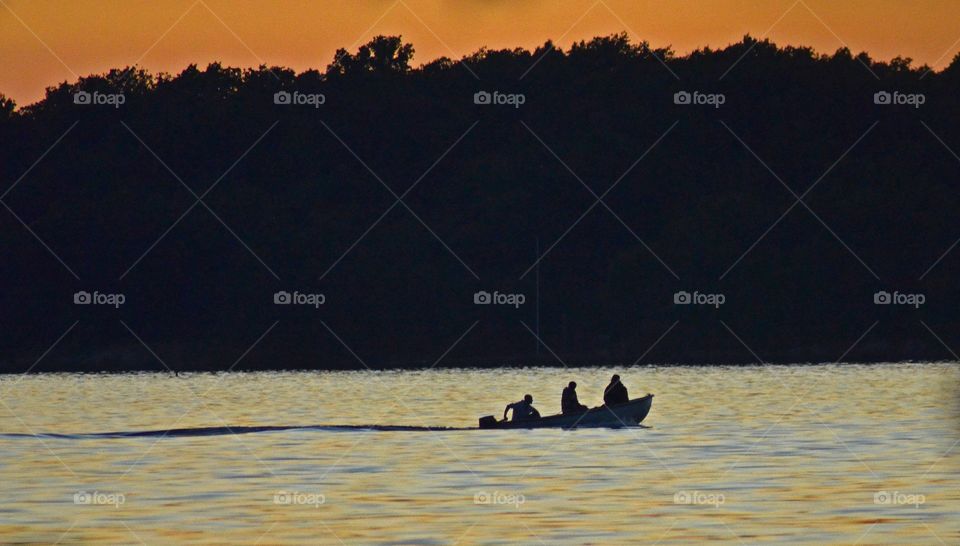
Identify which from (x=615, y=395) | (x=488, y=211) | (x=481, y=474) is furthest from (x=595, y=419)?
(x=488, y=211)

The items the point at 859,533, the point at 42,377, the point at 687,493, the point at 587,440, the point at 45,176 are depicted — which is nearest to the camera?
the point at 859,533

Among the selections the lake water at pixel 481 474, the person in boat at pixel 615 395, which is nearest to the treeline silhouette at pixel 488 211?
the lake water at pixel 481 474

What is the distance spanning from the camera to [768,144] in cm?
16525

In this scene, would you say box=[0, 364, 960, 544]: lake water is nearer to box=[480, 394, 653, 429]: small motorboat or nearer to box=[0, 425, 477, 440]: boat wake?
box=[0, 425, 477, 440]: boat wake

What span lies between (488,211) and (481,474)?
110203 mm

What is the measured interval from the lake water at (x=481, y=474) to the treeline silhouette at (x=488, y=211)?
53.9 metres

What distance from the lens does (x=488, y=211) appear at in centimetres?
15488

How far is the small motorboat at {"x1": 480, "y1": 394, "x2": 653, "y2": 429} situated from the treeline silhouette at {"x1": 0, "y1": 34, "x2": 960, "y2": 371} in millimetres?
70101

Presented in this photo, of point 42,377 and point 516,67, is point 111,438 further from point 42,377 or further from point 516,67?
point 516,67

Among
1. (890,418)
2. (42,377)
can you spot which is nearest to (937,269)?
(42,377)

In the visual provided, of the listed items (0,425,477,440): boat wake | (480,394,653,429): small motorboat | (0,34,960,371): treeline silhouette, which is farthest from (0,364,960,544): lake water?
(0,34,960,371): treeline silhouette

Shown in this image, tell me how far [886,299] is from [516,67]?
5035cm

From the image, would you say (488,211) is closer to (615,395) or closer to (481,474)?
(615,395)

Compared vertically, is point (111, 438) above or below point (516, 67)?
below
